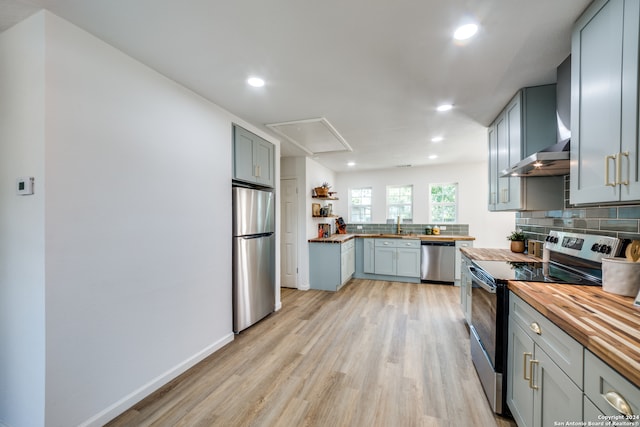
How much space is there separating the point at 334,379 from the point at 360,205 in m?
4.37

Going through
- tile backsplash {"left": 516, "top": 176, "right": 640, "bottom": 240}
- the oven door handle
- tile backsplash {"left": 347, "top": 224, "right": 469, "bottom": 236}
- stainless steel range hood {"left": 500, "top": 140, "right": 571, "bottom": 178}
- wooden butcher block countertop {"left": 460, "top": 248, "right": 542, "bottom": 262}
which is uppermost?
stainless steel range hood {"left": 500, "top": 140, "right": 571, "bottom": 178}

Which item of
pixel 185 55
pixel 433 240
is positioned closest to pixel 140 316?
pixel 185 55

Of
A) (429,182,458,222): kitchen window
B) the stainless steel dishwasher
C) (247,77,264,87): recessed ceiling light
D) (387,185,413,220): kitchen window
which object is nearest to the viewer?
(247,77,264,87): recessed ceiling light

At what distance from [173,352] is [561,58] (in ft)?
11.5

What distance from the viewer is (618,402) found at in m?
0.76

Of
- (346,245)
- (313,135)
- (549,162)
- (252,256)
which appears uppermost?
(313,135)

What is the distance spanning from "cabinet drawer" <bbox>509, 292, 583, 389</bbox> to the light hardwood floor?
2.43 ft

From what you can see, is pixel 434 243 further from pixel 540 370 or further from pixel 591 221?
pixel 540 370

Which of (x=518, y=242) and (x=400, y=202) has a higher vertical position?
(x=400, y=202)

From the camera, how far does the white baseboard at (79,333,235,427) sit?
155 cm

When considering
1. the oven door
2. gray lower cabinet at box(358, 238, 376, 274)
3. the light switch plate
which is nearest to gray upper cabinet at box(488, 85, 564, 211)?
the oven door

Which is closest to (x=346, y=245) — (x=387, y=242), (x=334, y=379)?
(x=387, y=242)

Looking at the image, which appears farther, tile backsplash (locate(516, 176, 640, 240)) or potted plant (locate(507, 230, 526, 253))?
potted plant (locate(507, 230, 526, 253))

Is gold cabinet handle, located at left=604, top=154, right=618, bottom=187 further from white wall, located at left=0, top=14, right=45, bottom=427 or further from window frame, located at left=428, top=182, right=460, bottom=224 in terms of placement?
window frame, located at left=428, top=182, right=460, bottom=224
